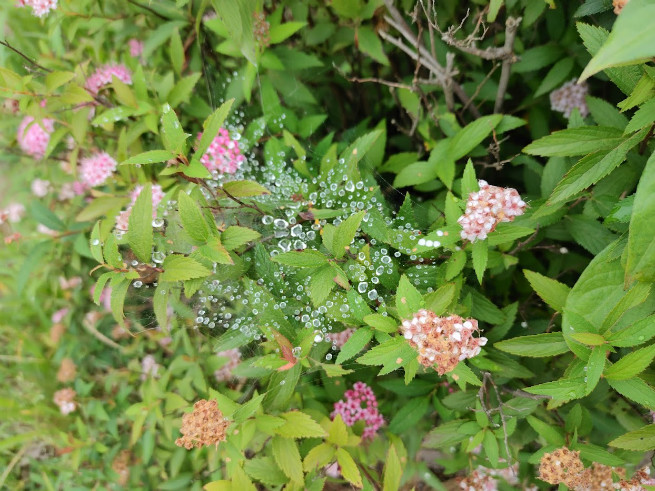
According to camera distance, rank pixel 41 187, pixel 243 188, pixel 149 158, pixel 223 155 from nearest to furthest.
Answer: pixel 149 158 → pixel 243 188 → pixel 223 155 → pixel 41 187

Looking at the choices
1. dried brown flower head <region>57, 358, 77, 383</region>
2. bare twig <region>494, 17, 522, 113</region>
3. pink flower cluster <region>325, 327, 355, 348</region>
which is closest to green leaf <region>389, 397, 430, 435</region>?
pink flower cluster <region>325, 327, 355, 348</region>

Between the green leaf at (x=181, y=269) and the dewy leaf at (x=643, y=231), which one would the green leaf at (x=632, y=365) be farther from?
the green leaf at (x=181, y=269)

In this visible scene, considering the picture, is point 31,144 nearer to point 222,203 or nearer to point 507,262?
point 222,203

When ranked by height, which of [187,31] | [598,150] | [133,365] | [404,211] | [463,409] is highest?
[187,31]

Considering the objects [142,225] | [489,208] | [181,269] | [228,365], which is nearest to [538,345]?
[489,208]

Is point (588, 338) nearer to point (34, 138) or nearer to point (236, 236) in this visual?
point (236, 236)

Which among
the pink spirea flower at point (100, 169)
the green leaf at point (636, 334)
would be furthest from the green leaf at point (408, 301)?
the pink spirea flower at point (100, 169)

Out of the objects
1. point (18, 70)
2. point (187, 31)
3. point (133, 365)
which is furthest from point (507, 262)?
point (18, 70)
